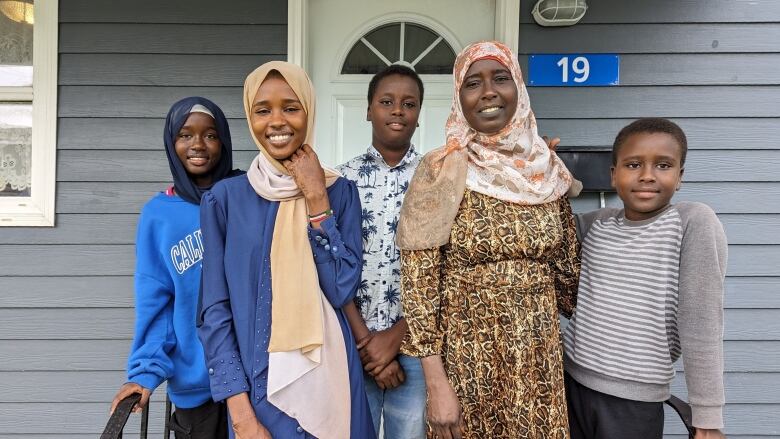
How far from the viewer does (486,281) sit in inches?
51.3

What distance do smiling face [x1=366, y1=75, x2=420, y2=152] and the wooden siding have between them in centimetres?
107

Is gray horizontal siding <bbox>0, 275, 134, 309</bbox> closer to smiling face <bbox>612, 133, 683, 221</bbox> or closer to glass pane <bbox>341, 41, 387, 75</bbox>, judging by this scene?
glass pane <bbox>341, 41, 387, 75</bbox>

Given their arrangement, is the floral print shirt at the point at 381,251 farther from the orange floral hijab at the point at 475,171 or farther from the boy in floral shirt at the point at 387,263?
the orange floral hijab at the point at 475,171

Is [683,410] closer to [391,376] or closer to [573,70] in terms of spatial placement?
[391,376]

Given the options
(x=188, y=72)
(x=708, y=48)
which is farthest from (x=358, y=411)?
(x=708, y=48)

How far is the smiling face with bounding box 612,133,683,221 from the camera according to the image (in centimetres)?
127

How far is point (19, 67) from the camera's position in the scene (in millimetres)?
2436

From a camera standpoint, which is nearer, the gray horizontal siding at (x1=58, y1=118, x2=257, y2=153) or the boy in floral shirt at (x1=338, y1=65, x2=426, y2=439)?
the boy in floral shirt at (x1=338, y1=65, x2=426, y2=439)

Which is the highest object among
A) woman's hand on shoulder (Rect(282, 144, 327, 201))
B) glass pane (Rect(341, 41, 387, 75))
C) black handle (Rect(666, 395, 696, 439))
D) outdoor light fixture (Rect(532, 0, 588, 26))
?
outdoor light fixture (Rect(532, 0, 588, 26))

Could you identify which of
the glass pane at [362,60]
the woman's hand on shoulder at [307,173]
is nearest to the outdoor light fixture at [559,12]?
the glass pane at [362,60]

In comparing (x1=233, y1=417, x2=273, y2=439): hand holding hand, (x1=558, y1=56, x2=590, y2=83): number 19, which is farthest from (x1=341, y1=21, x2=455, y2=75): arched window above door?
(x1=233, y1=417, x2=273, y2=439): hand holding hand

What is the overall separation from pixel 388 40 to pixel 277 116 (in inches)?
58.1

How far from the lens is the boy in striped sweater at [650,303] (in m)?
A: 1.19

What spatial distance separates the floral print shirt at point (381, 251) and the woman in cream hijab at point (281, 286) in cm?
20
